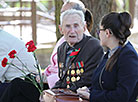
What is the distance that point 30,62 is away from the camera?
4605 mm

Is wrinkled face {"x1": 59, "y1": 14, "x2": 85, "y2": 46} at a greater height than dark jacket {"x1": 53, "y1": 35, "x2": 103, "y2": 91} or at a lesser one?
greater

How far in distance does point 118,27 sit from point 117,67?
1.10 feet

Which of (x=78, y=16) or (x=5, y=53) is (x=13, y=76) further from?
(x=78, y=16)

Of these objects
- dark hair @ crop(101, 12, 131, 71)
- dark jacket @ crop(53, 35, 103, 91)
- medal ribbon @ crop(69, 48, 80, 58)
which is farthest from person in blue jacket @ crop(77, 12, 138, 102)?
medal ribbon @ crop(69, 48, 80, 58)

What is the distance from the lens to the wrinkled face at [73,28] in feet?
13.0

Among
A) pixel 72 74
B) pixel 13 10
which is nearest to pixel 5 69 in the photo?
pixel 72 74

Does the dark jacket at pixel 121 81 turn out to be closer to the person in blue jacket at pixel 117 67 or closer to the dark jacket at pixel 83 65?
the person in blue jacket at pixel 117 67

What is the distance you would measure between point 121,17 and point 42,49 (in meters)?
9.52

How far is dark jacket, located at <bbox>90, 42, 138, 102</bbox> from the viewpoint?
121 inches

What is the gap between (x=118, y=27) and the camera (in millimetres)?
3162

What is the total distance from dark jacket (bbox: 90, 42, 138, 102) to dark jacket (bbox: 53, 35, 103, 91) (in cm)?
53

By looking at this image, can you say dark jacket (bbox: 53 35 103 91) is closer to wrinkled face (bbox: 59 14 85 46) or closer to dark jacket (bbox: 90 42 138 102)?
wrinkled face (bbox: 59 14 85 46)

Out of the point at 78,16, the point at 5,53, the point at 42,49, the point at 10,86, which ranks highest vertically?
the point at 78,16

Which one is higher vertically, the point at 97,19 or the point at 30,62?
the point at 97,19
